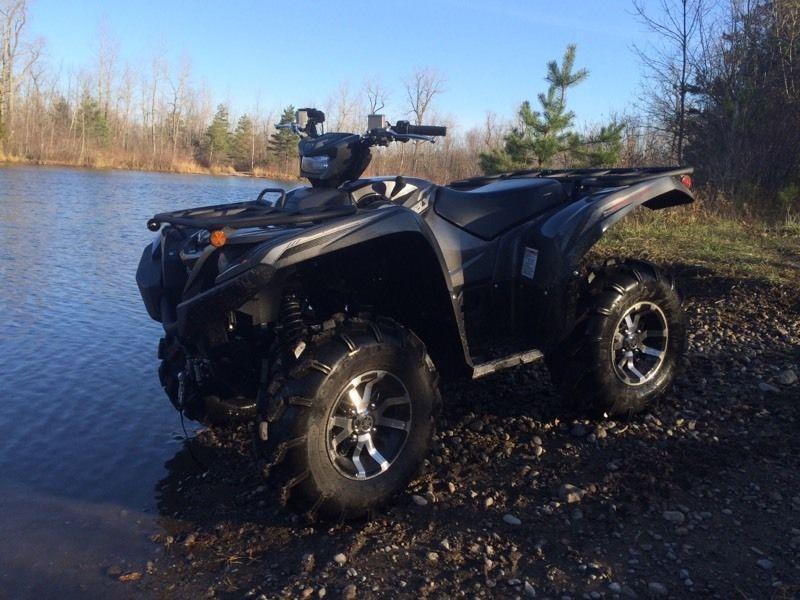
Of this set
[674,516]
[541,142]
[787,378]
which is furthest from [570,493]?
[541,142]

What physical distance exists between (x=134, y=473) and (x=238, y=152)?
237 feet

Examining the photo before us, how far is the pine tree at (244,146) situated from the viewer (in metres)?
71.5

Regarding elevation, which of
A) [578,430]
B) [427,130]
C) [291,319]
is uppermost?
[427,130]

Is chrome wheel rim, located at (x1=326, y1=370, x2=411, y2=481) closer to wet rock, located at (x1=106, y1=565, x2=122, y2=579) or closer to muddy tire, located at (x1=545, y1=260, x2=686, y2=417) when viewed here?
wet rock, located at (x1=106, y1=565, x2=122, y2=579)

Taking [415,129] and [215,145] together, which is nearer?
[415,129]

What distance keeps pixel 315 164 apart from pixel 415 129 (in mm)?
637

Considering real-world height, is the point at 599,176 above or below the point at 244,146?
below

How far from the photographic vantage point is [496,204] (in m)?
4.20

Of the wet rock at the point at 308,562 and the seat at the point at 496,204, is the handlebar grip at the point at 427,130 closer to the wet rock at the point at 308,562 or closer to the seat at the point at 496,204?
the seat at the point at 496,204

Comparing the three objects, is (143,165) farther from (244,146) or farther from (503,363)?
(503,363)

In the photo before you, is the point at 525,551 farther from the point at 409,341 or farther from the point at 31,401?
the point at 31,401

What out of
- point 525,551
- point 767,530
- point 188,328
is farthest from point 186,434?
point 767,530

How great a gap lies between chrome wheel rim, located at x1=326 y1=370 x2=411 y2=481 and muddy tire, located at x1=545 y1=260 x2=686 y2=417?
4.10 ft

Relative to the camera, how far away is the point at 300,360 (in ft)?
10.4
